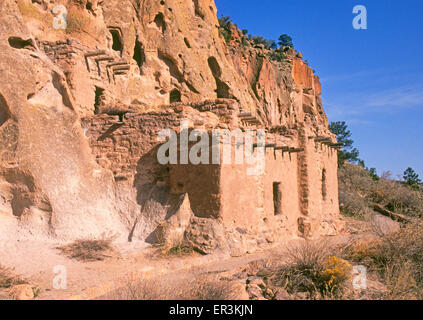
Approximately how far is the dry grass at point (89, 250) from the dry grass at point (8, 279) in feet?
5.18

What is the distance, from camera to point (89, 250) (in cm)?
725

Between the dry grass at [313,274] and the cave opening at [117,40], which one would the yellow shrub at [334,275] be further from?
the cave opening at [117,40]

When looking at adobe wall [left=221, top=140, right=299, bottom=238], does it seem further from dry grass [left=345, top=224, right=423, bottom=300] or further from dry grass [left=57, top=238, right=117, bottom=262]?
dry grass [left=345, top=224, right=423, bottom=300]

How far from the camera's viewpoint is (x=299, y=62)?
32125 mm

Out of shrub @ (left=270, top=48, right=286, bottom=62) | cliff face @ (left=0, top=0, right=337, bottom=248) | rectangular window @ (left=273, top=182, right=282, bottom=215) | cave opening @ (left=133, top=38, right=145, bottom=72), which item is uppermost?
shrub @ (left=270, top=48, right=286, bottom=62)

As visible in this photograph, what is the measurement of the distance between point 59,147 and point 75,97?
214 centimetres

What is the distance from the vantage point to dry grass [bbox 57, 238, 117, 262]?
23.2 feet

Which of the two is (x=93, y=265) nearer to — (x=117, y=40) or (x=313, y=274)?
(x=313, y=274)

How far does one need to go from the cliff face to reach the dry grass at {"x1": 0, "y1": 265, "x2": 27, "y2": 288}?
2.13m

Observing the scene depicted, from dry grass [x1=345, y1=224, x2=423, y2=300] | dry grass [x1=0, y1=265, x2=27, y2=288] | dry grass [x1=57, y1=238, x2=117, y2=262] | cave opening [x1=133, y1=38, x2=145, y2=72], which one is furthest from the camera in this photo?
cave opening [x1=133, y1=38, x2=145, y2=72]

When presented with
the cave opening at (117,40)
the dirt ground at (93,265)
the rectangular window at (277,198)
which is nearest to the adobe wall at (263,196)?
the rectangular window at (277,198)

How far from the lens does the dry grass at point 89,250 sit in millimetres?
7066

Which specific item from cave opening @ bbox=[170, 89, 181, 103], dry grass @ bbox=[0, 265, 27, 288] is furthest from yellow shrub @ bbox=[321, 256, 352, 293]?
cave opening @ bbox=[170, 89, 181, 103]
